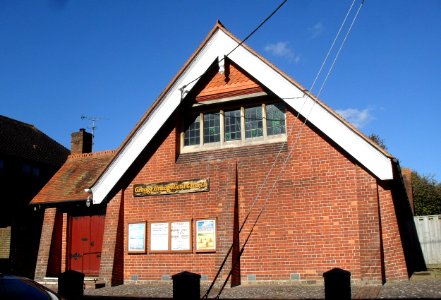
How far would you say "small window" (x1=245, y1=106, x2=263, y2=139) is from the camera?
13.2 m

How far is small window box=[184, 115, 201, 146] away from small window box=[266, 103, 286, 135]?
2.29 metres

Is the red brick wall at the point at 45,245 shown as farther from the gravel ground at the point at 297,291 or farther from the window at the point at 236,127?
the window at the point at 236,127

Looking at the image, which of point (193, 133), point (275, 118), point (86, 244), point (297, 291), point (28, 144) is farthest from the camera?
point (28, 144)

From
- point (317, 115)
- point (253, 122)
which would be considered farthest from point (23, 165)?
point (317, 115)

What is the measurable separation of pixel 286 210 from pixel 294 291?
236 cm

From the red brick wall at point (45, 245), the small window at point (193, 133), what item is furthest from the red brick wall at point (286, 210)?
the red brick wall at point (45, 245)

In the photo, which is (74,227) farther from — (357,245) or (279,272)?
(357,245)

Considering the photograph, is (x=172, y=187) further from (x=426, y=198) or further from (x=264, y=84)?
(x=426, y=198)

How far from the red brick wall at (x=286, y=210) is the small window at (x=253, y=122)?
535 millimetres

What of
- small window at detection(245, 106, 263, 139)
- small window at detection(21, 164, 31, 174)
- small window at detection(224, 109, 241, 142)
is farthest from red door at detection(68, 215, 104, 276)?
small window at detection(21, 164, 31, 174)

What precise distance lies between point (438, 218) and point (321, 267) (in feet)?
25.4

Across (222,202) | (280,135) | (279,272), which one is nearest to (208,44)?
(280,135)

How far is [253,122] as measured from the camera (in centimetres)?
1330

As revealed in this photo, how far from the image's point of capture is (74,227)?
15.7 metres
